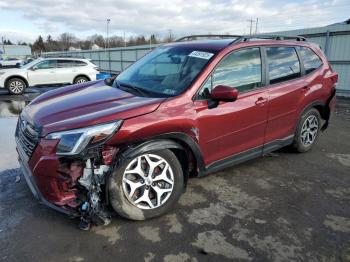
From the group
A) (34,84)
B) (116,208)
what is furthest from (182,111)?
(34,84)

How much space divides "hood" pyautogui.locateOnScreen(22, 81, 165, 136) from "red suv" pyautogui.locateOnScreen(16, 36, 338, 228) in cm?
1

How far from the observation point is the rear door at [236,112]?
3.58 m

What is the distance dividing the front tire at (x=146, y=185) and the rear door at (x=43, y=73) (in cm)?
1268

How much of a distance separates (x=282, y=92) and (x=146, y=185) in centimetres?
232

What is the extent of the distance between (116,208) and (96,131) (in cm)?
79

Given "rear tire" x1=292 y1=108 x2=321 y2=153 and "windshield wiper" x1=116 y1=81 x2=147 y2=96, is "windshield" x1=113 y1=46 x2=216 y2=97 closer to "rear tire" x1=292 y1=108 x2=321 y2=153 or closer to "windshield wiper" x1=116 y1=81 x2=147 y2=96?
"windshield wiper" x1=116 y1=81 x2=147 y2=96

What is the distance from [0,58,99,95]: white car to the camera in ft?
45.3

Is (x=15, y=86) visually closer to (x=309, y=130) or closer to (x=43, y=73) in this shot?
(x=43, y=73)

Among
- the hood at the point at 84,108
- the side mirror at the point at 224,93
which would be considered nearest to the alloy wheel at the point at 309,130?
the side mirror at the point at 224,93

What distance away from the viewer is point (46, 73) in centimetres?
1440

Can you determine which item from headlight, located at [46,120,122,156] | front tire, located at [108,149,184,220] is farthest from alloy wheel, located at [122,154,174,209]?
headlight, located at [46,120,122,156]

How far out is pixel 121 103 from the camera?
328cm

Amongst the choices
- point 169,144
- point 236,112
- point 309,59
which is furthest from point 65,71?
point 169,144

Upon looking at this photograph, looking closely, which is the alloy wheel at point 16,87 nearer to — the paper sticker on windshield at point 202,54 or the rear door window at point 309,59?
the paper sticker on windshield at point 202,54
